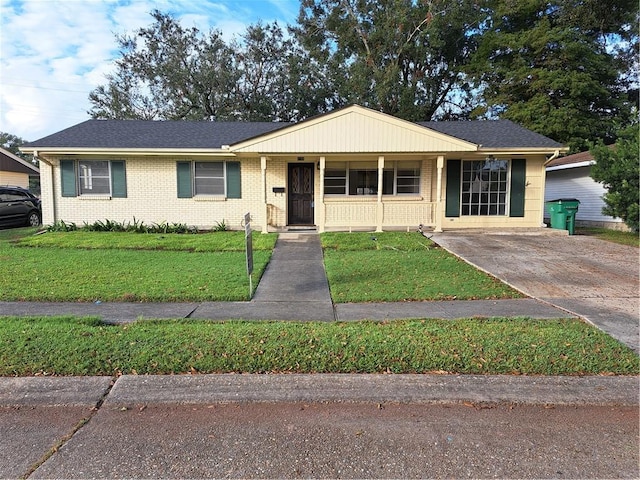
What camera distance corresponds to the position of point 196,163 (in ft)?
47.6

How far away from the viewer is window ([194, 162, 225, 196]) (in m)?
14.6

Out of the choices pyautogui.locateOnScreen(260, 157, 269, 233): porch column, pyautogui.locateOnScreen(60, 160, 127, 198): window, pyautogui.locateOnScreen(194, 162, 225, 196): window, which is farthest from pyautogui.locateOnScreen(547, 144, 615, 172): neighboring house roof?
pyautogui.locateOnScreen(60, 160, 127, 198): window

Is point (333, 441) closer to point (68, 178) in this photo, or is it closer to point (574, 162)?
point (68, 178)

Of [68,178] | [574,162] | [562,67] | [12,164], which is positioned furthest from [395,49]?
[12,164]

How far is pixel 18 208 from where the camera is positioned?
16.2 meters

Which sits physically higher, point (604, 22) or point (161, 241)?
point (604, 22)

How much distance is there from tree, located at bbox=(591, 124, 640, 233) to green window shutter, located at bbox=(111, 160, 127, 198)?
14975 millimetres

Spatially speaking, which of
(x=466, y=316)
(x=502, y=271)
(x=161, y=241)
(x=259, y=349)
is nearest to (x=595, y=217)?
(x=502, y=271)

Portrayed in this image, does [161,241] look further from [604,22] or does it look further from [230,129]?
[604,22]

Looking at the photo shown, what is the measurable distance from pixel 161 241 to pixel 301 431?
993cm

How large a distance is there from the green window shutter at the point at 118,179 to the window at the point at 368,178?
6932 mm

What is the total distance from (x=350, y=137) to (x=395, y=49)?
19637mm

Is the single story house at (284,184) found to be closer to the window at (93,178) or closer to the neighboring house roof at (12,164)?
the window at (93,178)

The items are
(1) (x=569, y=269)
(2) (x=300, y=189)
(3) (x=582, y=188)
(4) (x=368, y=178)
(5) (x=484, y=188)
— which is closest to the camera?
(1) (x=569, y=269)
